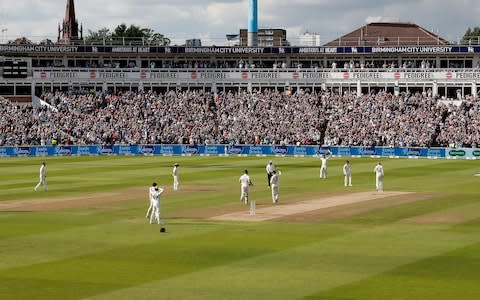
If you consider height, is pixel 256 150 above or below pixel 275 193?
above

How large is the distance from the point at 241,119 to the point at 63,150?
18.1 m

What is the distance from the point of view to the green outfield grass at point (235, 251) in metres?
23.2

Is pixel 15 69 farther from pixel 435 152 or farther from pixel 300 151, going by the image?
pixel 435 152

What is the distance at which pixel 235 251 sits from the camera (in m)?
28.9

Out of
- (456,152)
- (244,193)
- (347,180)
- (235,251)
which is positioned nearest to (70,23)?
(456,152)

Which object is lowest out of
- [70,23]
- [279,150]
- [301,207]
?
[301,207]

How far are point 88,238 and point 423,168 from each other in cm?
4053

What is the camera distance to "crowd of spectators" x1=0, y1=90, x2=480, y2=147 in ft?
286

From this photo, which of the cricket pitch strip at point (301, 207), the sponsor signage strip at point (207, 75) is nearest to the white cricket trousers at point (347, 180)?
the cricket pitch strip at point (301, 207)

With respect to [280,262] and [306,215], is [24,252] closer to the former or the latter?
[280,262]

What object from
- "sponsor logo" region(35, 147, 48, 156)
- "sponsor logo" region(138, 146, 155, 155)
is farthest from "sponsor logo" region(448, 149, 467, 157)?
"sponsor logo" region(35, 147, 48, 156)

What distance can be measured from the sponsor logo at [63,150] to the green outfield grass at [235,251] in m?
36.1

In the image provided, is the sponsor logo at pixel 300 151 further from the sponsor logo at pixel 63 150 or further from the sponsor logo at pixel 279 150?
the sponsor logo at pixel 63 150

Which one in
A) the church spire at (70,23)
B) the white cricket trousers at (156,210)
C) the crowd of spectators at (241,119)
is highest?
the church spire at (70,23)
